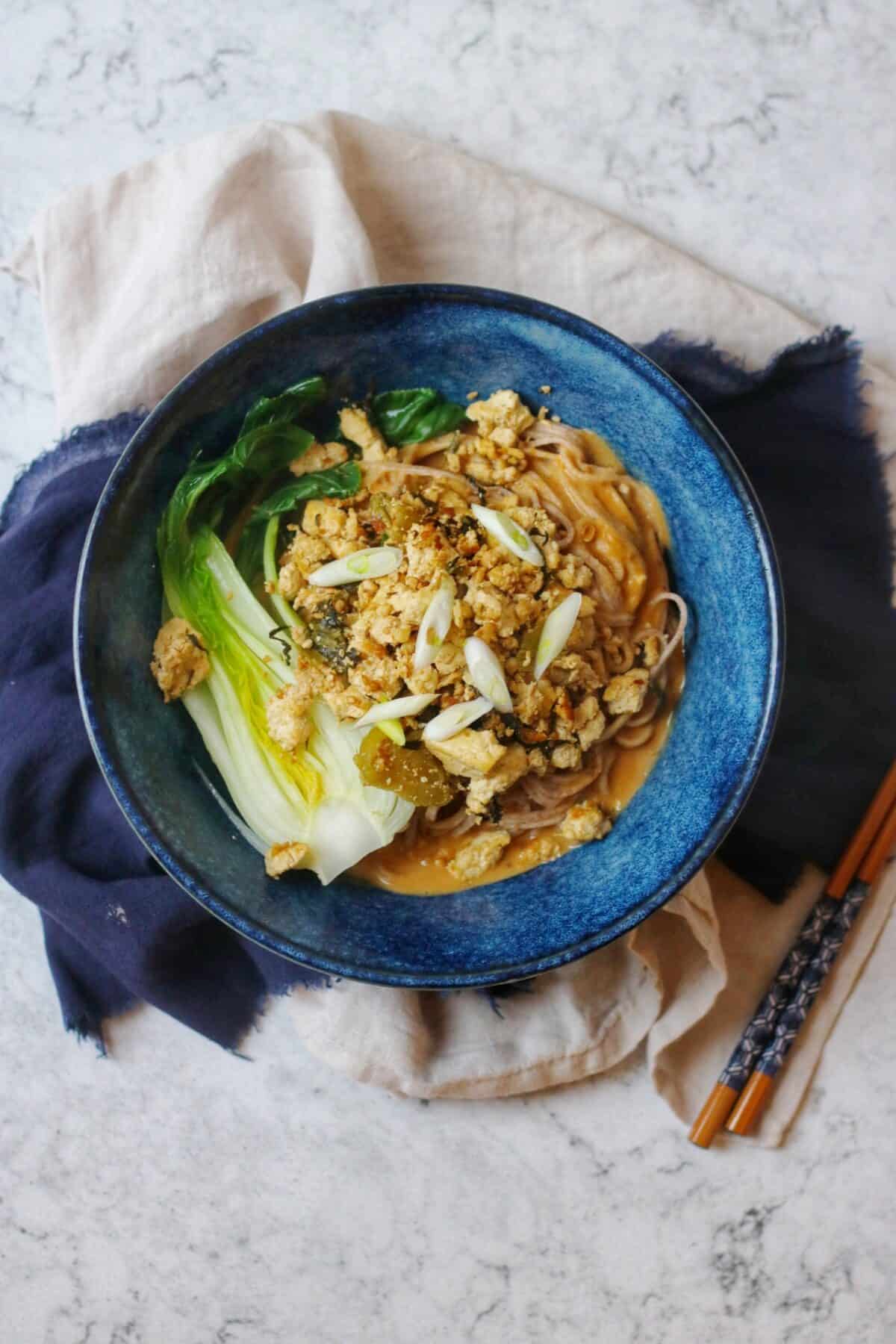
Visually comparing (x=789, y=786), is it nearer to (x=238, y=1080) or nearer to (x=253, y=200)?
(x=238, y=1080)

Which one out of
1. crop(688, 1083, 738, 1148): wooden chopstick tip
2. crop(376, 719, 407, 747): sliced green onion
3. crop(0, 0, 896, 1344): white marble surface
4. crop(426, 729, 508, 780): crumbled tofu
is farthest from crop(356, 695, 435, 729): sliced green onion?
crop(688, 1083, 738, 1148): wooden chopstick tip

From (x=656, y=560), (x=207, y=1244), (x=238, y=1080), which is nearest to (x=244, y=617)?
(x=656, y=560)

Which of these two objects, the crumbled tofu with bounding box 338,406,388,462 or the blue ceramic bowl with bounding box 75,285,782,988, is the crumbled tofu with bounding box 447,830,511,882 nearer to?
the blue ceramic bowl with bounding box 75,285,782,988

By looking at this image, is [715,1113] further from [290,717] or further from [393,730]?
[290,717]

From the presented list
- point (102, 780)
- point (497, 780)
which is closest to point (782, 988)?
point (497, 780)

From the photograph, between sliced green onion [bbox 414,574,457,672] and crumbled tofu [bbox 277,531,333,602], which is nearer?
sliced green onion [bbox 414,574,457,672]

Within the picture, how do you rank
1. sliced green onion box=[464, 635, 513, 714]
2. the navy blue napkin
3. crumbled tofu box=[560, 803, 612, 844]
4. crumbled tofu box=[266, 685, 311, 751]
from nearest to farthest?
sliced green onion box=[464, 635, 513, 714]
crumbled tofu box=[266, 685, 311, 751]
crumbled tofu box=[560, 803, 612, 844]
the navy blue napkin

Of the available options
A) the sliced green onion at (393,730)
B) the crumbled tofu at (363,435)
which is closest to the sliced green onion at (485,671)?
the sliced green onion at (393,730)
